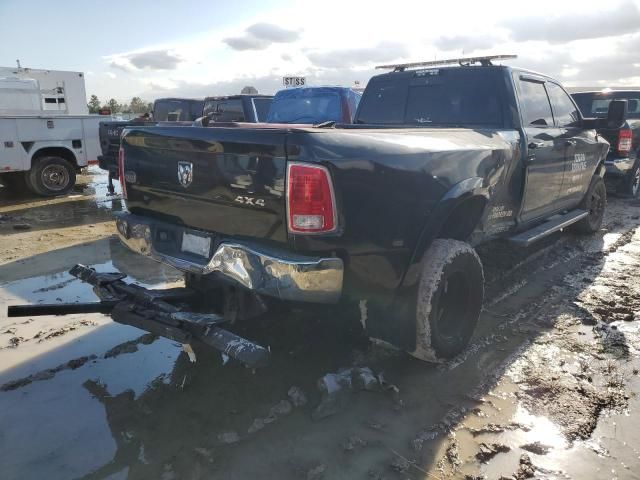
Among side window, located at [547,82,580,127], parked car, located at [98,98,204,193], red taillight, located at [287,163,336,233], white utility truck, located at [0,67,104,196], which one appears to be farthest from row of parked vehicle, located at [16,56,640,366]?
white utility truck, located at [0,67,104,196]

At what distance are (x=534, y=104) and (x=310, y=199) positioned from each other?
3.10 m

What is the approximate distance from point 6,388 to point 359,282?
235 centimetres

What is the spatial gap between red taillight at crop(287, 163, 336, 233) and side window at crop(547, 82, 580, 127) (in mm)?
3539

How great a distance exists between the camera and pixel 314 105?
→ 310 inches

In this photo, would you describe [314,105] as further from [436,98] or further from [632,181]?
[632,181]

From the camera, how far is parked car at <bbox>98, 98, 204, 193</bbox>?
958 cm

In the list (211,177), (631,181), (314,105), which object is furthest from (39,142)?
(631,181)

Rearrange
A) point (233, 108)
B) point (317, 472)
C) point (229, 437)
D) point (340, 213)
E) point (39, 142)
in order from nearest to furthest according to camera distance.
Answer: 1. point (317, 472)
2. point (340, 213)
3. point (229, 437)
4. point (233, 108)
5. point (39, 142)

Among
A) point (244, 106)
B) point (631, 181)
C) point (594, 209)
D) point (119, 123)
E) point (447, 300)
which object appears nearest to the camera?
point (447, 300)

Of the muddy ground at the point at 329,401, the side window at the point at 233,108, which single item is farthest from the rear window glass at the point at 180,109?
the muddy ground at the point at 329,401

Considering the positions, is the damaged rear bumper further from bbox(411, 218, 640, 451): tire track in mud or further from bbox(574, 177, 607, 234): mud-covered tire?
bbox(574, 177, 607, 234): mud-covered tire

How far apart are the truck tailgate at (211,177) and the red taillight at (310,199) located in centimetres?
7

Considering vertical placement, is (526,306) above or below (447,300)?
below

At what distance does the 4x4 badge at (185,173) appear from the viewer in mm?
3057
